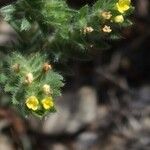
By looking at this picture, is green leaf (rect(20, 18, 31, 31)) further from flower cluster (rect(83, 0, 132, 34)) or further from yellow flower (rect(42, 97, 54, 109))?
yellow flower (rect(42, 97, 54, 109))

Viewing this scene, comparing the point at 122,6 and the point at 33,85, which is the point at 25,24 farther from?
the point at 122,6

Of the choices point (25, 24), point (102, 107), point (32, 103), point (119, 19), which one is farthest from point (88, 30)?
point (102, 107)

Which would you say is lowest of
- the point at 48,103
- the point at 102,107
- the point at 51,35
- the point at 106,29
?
the point at 48,103

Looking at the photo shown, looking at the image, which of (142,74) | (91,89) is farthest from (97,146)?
(142,74)

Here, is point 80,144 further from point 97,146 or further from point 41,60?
point 41,60

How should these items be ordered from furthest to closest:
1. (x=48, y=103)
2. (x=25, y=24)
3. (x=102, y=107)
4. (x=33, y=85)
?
(x=102, y=107) → (x=25, y=24) → (x=33, y=85) → (x=48, y=103)

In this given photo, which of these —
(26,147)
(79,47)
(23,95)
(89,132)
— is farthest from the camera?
(89,132)

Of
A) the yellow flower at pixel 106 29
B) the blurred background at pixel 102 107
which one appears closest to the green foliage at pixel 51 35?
the yellow flower at pixel 106 29
